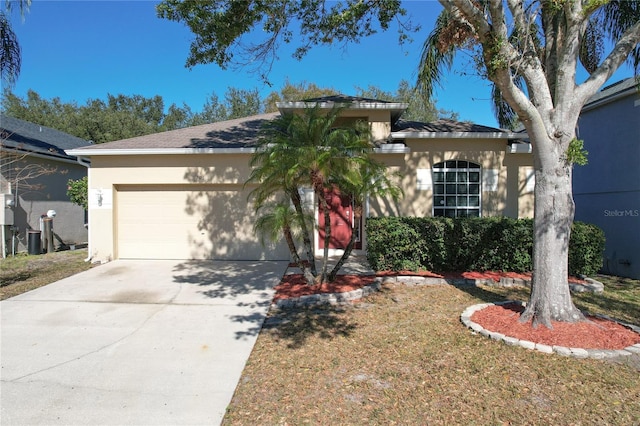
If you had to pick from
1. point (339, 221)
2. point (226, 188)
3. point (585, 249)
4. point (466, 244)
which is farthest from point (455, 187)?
point (226, 188)

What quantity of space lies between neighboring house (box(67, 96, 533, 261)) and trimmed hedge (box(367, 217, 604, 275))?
2413mm

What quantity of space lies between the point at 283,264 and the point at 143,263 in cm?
383

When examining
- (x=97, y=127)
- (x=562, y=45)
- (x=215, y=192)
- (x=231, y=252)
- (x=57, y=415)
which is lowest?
(x=57, y=415)

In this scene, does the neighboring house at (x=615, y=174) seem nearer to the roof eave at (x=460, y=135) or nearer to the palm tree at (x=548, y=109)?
the roof eave at (x=460, y=135)

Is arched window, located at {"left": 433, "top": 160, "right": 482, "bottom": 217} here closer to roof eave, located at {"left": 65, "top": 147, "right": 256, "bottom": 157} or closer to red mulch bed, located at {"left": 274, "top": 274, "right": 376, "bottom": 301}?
red mulch bed, located at {"left": 274, "top": 274, "right": 376, "bottom": 301}

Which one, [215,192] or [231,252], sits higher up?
[215,192]

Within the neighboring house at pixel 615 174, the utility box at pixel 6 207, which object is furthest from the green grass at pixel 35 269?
the neighboring house at pixel 615 174

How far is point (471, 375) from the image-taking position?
3939 millimetres

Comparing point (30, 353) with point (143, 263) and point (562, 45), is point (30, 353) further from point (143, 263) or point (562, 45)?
point (562, 45)

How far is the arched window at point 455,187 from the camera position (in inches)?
425

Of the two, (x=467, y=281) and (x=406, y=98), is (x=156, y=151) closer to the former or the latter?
(x=467, y=281)

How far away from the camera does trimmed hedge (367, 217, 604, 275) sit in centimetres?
810

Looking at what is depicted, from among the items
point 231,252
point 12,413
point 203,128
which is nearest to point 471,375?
point 12,413

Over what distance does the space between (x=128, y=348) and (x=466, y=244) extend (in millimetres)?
6736
